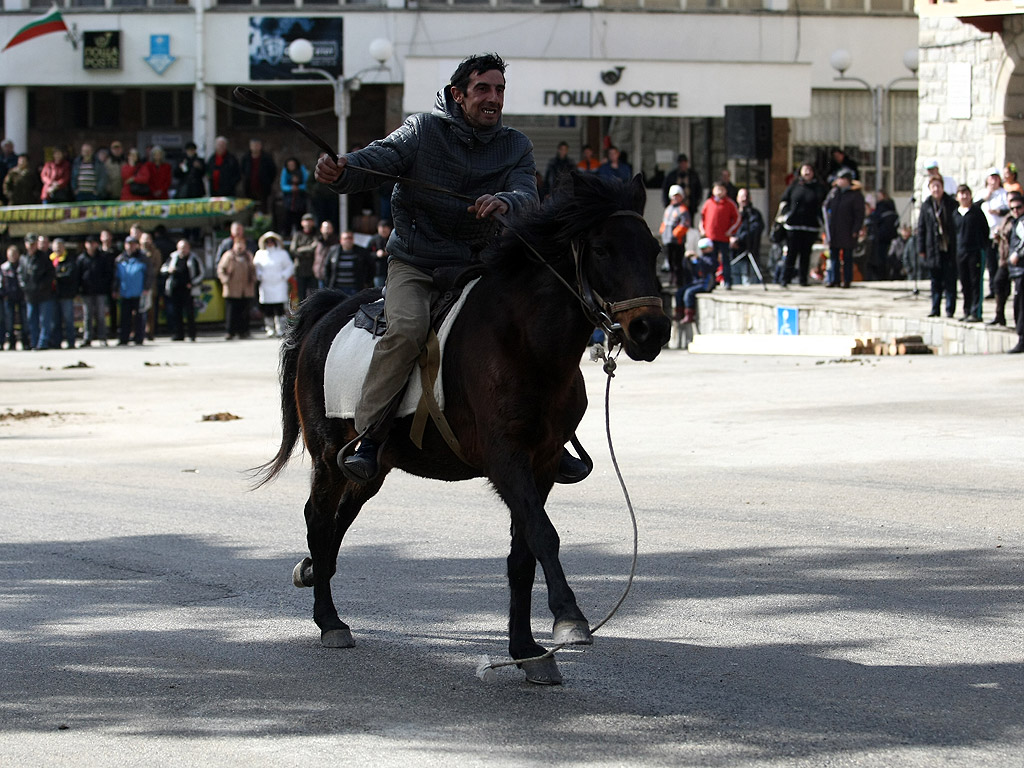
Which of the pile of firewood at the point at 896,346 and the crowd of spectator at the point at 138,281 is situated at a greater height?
the crowd of spectator at the point at 138,281

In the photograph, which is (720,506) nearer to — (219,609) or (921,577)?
(921,577)

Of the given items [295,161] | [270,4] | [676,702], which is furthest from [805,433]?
[270,4]

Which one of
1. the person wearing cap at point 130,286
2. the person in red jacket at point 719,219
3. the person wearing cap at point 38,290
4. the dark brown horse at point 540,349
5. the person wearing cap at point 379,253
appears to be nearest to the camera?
the dark brown horse at point 540,349

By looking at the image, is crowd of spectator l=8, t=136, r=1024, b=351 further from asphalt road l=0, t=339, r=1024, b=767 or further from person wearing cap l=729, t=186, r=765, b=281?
asphalt road l=0, t=339, r=1024, b=767

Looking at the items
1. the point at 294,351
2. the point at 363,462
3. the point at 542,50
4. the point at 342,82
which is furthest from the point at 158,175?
the point at 363,462

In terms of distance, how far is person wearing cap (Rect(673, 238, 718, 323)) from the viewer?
84.5ft

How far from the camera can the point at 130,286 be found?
28.1m

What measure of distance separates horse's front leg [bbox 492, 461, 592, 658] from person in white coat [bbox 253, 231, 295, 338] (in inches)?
877

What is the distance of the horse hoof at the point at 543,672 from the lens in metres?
5.79

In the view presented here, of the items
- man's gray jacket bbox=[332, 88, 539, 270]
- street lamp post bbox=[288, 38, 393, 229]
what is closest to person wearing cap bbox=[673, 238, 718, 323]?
street lamp post bbox=[288, 38, 393, 229]

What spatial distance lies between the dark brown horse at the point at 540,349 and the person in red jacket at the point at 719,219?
19.7m

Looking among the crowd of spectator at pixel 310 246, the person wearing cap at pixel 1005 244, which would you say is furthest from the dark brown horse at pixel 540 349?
the crowd of spectator at pixel 310 246

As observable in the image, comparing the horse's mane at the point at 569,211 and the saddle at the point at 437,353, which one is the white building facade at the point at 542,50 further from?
the horse's mane at the point at 569,211

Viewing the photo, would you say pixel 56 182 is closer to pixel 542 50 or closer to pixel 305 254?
pixel 305 254
